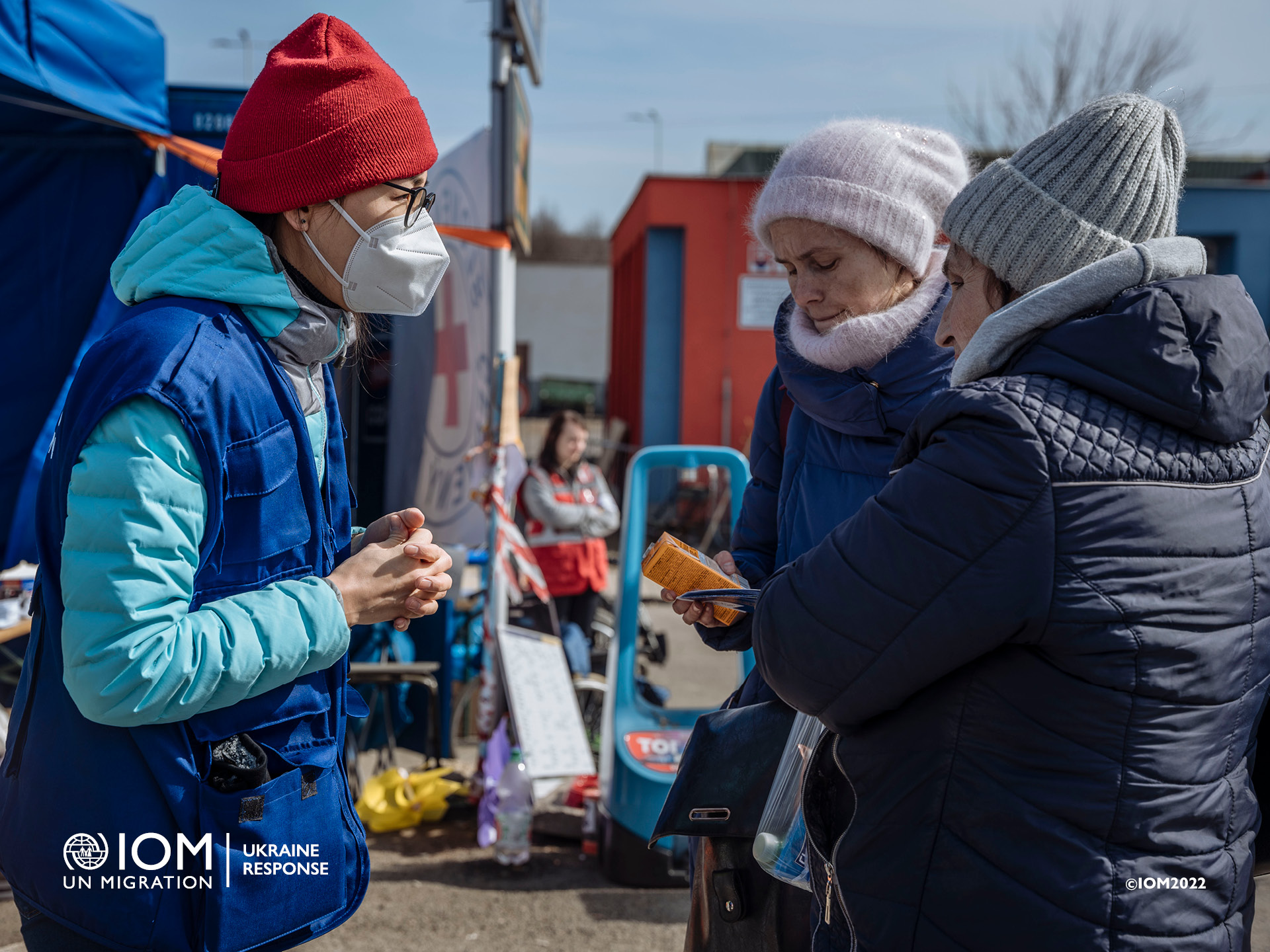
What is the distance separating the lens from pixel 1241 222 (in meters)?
15.3

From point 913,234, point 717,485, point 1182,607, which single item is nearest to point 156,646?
point 1182,607

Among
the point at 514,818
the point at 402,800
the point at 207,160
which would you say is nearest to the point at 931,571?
the point at 514,818

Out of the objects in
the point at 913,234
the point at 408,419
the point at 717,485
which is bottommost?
the point at 717,485

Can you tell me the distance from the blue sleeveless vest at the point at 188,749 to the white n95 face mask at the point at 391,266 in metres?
0.23

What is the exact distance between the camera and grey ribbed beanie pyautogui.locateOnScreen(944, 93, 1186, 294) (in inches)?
53.9

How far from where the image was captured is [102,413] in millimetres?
1291

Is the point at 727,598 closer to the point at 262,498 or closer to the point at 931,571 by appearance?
the point at 931,571

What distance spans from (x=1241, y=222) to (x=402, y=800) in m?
15.9

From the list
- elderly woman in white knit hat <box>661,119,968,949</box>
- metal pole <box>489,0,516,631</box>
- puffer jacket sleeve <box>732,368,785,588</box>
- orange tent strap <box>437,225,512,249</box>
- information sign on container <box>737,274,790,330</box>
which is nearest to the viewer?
elderly woman in white knit hat <box>661,119,968,949</box>

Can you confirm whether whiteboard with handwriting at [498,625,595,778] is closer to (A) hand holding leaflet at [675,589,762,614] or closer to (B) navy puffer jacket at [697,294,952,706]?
(B) navy puffer jacket at [697,294,952,706]

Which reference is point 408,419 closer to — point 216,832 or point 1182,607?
point 216,832

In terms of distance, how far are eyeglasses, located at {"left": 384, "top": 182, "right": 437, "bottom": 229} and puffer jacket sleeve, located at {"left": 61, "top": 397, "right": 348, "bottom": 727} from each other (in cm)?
58

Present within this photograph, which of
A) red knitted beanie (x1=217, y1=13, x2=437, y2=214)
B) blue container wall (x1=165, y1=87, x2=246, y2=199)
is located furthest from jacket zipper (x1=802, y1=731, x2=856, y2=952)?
blue container wall (x1=165, y1=87, x2=246, y2=199)

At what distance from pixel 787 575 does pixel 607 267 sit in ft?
107
